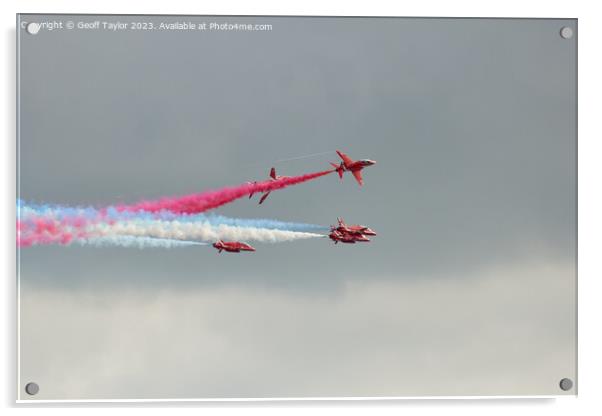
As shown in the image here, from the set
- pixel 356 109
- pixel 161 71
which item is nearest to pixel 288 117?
pixel 356 109

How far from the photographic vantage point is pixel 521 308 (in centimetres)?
502

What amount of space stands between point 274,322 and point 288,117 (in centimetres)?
135

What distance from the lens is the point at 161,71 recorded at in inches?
194

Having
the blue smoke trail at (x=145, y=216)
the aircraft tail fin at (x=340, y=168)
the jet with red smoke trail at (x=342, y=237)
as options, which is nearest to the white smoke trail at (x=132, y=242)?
the blue smoke trail at (x=145, y=216)

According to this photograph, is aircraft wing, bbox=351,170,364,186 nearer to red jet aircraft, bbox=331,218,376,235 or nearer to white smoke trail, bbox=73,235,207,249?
red jet aircraft, bbox=331,218,376,235

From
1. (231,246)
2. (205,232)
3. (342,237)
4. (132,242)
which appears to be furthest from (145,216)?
(342,237)

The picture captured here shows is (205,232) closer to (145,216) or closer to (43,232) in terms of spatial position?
(145,216)

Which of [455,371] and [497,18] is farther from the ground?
[497,18]

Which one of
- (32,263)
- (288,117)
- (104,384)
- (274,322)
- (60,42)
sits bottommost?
(104,384)

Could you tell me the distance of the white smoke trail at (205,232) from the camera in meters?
4.91

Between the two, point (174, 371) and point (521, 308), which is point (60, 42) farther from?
point (521, 308)

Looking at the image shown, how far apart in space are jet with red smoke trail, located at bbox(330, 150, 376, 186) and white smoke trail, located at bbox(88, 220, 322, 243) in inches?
19.4

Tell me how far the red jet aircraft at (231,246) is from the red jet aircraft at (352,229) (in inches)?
23.2

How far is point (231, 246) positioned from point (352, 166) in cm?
95
